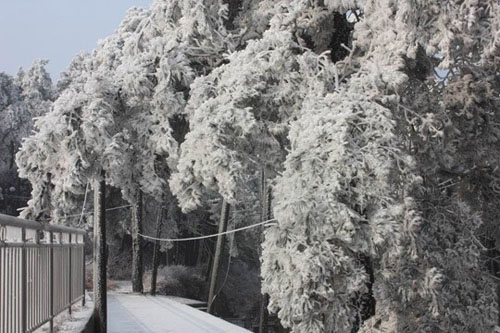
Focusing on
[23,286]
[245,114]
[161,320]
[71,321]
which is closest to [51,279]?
[71,321]

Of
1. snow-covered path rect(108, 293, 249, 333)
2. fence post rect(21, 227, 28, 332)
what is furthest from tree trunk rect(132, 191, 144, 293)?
fence post rect(21, 227, 28, 332)

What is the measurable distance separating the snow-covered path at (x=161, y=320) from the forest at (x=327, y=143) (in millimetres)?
2723

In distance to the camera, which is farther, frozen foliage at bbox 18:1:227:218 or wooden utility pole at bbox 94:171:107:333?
wooden utility pole at bbox 94:171:107:333

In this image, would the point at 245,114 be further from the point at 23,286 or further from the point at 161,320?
the point at 23,286

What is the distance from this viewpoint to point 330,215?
39.7ft

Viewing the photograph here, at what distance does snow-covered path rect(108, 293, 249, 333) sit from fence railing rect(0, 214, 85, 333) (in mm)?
4026

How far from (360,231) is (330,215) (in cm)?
56

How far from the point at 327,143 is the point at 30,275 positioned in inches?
221

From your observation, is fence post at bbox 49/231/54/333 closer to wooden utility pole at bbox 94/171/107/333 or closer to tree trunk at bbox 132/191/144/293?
wooden utility pole at bbox 94/171/107/333

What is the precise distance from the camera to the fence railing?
A: 6.58 m

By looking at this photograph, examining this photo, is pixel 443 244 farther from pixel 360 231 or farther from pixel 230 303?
pixel 230 303

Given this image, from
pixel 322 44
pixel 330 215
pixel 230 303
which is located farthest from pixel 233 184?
pixel 230 303

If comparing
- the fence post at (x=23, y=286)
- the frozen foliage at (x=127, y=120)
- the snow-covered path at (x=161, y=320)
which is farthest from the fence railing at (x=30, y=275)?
the snow-covered path at (x=161, y=320)

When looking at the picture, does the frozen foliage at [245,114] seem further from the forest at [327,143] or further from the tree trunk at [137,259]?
the tree trunk at [137,259]
